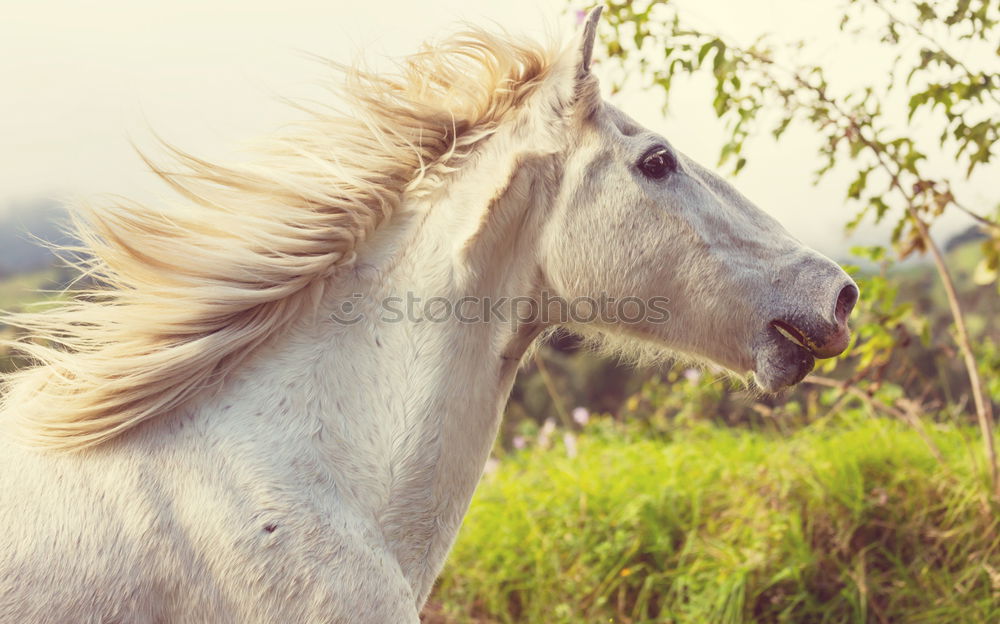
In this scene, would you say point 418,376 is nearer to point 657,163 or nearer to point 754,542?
point 657,163

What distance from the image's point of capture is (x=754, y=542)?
3762mm

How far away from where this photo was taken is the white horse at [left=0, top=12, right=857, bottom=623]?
1.58 meters

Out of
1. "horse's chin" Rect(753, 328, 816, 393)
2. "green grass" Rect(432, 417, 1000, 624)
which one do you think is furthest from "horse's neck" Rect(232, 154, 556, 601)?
"green grass" Rect(432, 417, 1000, 624)

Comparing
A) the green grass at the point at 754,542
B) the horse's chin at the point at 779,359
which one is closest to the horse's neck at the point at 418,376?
the horse's chin at the point at 779,359

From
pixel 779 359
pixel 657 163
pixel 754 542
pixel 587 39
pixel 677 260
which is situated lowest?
pixel 754 542

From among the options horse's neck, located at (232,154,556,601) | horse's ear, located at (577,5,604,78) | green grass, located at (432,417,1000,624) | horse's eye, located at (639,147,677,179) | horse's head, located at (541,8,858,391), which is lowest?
green grass, located at (432,417,1000,624)

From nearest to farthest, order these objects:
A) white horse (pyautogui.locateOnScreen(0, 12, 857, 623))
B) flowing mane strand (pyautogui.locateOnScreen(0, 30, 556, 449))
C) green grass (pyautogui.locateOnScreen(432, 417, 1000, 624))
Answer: white horse (pyautogui.locateOnScreen(0, 12, 857, 623)) < flowing mane strand (pyautogui.locateOnScreen(0, 30, 556, 449)) < green grass (pyautogui.locateOnScreen(432, 417, 1000, 624))

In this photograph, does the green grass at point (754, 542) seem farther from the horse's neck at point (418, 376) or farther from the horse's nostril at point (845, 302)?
the horse's neck at point (418, 376)

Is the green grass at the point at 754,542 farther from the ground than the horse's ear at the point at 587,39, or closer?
closer

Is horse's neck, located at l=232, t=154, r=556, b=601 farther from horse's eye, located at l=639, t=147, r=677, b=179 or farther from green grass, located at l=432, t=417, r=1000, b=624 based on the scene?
green grass, located at l=432, t=417, r=1000, b=624

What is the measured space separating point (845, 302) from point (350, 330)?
3.74ft

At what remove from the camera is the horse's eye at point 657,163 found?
6.27 feet

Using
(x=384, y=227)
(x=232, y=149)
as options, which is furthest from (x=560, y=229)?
(x=232, y=149)

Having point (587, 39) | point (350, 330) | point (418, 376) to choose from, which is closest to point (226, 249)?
point (350, 330)
